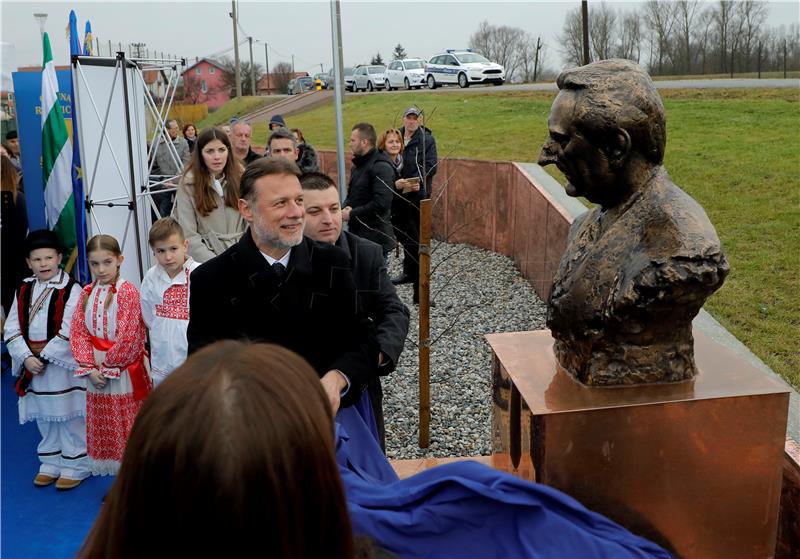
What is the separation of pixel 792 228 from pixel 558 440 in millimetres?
5487

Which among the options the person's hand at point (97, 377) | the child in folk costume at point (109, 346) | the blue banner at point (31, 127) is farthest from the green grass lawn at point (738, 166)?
the blue banner at point (31, 127)

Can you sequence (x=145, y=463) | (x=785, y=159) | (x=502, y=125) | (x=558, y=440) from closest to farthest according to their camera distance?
(x=145, y=463)
(x=558, y=440)
(x=785, y=159)
(x=502, y=125)

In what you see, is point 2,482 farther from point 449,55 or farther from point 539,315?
point 449,55

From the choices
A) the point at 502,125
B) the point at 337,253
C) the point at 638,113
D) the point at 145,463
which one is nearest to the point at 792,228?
the point at 638,113

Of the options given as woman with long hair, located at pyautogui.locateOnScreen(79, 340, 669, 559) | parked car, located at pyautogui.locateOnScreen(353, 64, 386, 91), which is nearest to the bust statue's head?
woman with long hair, located at pyautogui.locateOnScreen(79, 340, 669, 559)

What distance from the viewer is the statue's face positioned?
8.21 feet

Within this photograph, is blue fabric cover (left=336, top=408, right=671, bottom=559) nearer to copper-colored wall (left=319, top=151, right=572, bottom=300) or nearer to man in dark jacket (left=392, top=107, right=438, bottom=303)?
copper-colored wall (left=319, top=151, right=572, bottom=300)

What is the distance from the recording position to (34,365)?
429 centimetres

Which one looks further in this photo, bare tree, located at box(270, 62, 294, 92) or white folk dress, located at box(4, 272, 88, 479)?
bare tree, located at box(270, 62, 294, 92)

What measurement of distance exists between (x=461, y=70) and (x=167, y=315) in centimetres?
2238

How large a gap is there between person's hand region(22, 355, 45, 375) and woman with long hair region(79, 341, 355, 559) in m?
3.81

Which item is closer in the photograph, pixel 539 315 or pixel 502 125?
pixel 539 315

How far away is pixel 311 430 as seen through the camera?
92cm

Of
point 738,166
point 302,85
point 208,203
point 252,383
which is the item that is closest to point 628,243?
point 252,383
